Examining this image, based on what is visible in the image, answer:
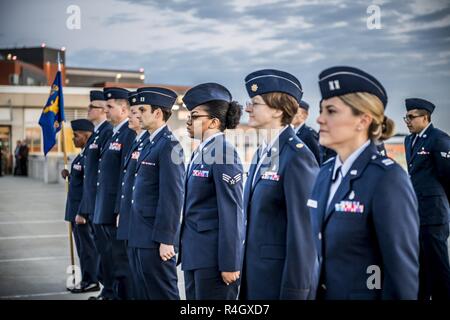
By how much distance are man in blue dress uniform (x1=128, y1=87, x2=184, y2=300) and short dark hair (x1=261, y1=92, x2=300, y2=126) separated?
1388mm

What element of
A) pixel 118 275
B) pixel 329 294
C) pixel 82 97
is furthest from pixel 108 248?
pixel 82 97

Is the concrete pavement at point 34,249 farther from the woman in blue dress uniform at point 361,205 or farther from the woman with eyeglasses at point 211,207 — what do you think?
the woman in blue dress uniform at point 361,205

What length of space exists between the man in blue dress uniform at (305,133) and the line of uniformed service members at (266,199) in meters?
0.02

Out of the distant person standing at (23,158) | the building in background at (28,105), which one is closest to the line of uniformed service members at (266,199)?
the building in background at (28,105)

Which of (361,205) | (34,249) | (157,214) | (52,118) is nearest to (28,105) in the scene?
(34,249)

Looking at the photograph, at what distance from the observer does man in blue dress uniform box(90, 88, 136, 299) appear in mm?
5863

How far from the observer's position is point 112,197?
5.98 meters

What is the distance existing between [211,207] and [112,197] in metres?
2.09

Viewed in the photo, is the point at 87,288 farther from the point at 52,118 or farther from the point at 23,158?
the point at 23,158

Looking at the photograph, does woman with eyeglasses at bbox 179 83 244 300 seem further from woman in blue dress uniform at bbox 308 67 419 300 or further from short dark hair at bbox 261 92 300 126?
woman in blue dress uniform at bbox 308 67 419 300

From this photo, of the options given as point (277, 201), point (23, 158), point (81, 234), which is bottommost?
point (81, 234)

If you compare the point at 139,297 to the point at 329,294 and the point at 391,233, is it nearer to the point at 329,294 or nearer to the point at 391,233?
the point at 329,294
